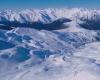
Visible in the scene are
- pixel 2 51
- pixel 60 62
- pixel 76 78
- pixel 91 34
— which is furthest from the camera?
pixel 91 34

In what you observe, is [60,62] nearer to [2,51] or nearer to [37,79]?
[37,79]

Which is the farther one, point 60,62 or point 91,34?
point 91,34

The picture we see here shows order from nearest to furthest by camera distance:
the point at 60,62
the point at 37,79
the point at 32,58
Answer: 1. the point at 37,79
2. the point at 60,62
3. the point at 32,58

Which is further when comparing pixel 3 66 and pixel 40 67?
pixel 3 66

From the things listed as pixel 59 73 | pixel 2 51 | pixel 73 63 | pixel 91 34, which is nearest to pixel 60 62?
pixel 73 63

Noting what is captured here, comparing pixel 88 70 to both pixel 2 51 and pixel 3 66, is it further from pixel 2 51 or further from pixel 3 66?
pixel 2 51

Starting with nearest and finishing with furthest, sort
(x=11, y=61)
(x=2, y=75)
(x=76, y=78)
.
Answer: (x=76, y=78) → (x=2, y=75) → (x=11, y=61)

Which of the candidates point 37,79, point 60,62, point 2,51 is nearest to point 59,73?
point 37,79

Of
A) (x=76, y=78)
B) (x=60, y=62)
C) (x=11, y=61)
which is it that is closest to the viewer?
(x=76, y=78)

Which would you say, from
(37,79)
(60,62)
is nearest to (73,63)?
(60,62)
